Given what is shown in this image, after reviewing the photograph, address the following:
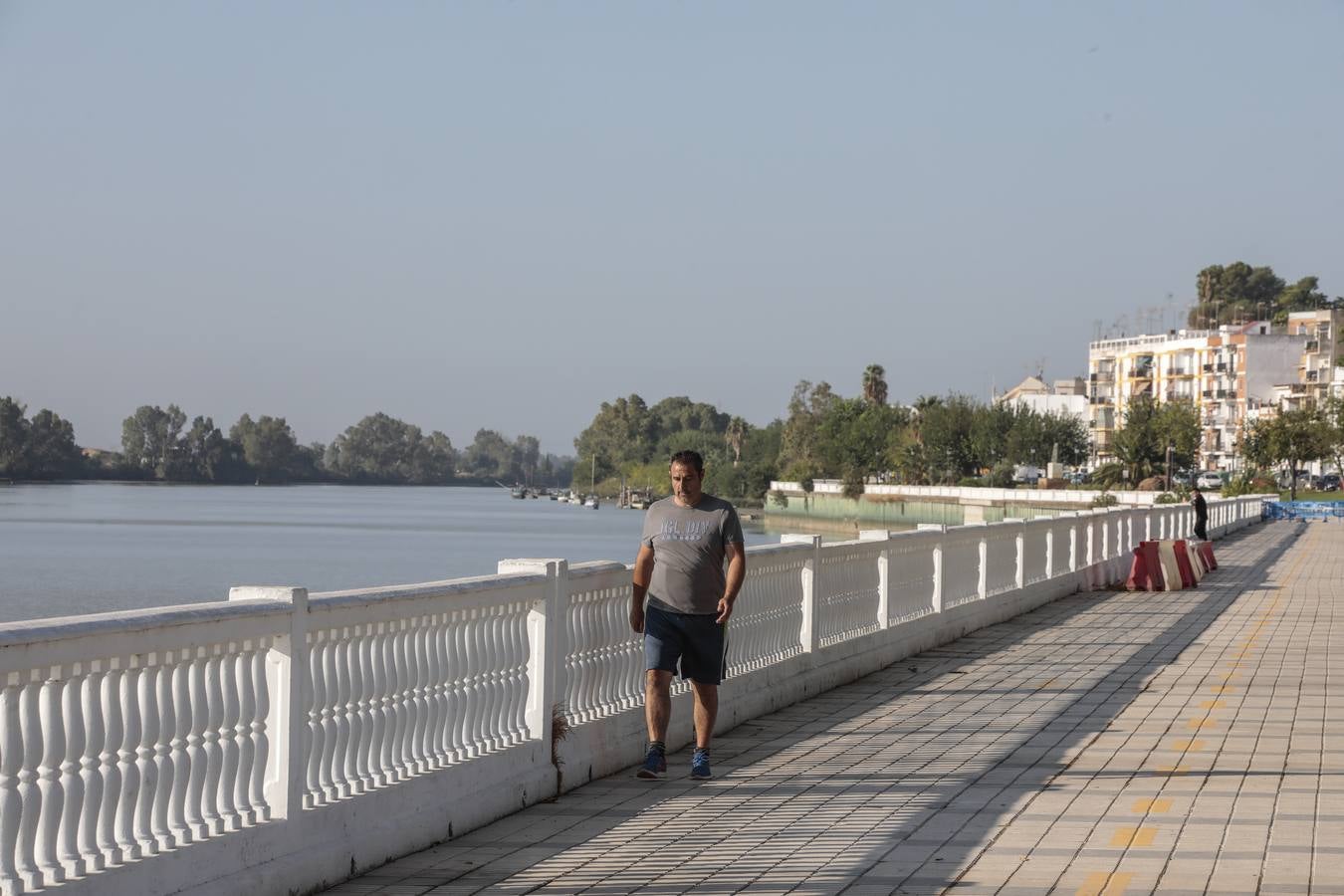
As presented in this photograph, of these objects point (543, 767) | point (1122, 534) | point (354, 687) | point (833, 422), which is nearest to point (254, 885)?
point (354, 687)

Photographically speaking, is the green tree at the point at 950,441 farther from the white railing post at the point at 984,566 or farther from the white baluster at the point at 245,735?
the white baluster at the point at 245,735

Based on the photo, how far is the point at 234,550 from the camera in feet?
342

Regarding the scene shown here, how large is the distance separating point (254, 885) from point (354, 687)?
1.16m

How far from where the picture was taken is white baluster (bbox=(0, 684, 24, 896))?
17.6ft

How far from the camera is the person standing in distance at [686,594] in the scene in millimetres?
10125

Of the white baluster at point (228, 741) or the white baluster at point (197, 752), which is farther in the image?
the white baluster at point (228, 741)

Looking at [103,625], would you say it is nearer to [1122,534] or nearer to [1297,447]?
[1122,534]

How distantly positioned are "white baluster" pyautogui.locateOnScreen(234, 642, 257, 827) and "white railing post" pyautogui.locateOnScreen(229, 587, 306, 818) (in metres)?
0.15

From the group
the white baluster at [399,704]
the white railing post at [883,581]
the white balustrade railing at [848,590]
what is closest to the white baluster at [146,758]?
the white baluster at [399,704]

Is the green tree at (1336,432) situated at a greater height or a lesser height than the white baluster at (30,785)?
greater

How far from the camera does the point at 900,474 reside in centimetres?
16950

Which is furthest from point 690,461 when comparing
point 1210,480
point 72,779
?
point 1210,480

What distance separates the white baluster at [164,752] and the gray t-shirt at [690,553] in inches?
Result: 164

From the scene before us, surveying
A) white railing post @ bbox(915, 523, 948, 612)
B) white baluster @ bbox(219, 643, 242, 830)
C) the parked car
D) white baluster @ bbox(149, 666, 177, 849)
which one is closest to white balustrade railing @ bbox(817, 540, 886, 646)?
white railing post @ bbox(915, 523, 948, 612)
